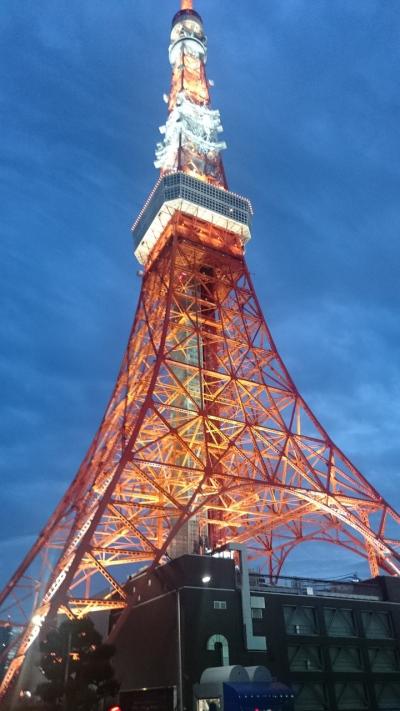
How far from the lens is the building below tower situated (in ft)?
52.3

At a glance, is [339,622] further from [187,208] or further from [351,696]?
[187,208]

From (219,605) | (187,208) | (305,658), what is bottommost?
(305,658)

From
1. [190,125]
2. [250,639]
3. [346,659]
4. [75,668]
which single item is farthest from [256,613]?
[190,125]

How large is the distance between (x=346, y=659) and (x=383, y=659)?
1.71 m

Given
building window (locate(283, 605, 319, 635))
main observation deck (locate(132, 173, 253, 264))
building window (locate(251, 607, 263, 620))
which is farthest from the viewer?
main observation deck (locate(132, 173, 253, 264))

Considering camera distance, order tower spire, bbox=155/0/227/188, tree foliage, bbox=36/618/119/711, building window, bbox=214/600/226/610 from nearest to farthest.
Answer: tree foliage, bbox=36/618/119/711, building window, bbox=214/600/226/610, tower spire, bbox=155/0/227/188

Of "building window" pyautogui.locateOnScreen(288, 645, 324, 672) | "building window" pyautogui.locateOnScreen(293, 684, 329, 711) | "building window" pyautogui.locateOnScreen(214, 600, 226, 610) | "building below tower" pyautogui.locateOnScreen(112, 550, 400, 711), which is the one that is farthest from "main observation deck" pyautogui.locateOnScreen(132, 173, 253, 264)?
"building window" pyautogui.locateOnScreen(293, 684, 329, 711)

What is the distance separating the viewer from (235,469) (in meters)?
25.0

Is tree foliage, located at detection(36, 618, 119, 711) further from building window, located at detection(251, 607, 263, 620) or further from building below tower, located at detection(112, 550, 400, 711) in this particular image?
building window, located at detection(251, 607, 263, 620)

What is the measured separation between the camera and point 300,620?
18.6 meters

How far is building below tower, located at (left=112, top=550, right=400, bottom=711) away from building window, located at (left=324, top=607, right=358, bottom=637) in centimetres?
3

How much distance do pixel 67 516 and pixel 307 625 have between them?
391 inches

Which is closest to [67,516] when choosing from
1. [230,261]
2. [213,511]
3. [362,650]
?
[213,511]

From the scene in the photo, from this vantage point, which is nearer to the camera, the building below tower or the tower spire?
the building below tower
